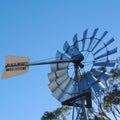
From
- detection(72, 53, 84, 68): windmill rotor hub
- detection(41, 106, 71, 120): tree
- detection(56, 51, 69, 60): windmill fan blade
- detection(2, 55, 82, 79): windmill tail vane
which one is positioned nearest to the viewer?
detection(2, 55, 82, 79): windmill tail vane

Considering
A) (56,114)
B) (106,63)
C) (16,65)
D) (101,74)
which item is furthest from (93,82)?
(56,114)

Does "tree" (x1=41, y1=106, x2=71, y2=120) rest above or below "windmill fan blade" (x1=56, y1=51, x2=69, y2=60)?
below

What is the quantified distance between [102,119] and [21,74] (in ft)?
38.9

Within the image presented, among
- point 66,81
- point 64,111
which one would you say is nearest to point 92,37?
point 66,81

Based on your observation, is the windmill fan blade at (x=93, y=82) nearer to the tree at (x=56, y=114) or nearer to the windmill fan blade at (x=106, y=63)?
the windmill fan blade at (x=106, y=63)

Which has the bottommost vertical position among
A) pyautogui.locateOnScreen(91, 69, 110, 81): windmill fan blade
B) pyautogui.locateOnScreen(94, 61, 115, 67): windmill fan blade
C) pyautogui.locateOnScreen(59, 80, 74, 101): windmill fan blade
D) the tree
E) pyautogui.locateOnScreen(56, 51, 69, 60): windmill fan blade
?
the tree

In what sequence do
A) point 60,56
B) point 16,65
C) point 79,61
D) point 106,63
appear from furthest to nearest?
point 60,56 → point 106,63 → point 79,61 → point 16,65

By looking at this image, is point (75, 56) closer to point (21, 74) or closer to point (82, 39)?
point (82, 39)

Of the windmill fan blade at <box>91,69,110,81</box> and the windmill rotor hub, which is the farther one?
the windmill fan blade at <box>91,69,110,81</box>

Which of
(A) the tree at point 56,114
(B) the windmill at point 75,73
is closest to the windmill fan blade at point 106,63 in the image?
(B) the windmill at point 75,73

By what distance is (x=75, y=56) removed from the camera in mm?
10094

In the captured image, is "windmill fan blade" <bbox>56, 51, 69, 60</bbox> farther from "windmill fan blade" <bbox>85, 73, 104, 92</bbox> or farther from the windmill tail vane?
the windmill tail vane

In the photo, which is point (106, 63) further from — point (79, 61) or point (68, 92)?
point (68, 92)

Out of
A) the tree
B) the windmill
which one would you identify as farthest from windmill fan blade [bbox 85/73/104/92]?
→ the tree
